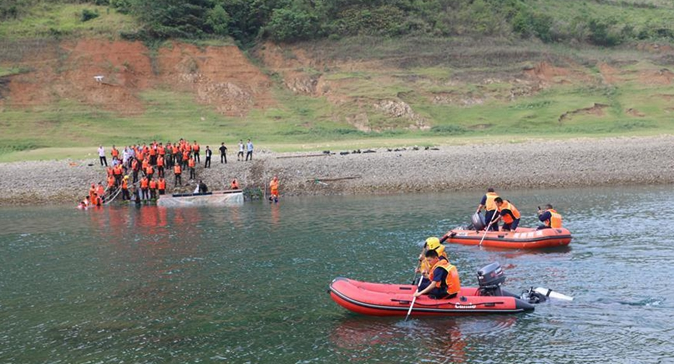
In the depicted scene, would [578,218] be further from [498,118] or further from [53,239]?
[498,118]

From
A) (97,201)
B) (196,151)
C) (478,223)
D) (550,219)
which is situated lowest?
(478,223)

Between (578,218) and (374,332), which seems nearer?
(374,332)

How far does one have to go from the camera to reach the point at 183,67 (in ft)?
211

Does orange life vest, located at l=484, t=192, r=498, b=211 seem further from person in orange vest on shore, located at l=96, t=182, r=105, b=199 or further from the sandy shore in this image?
person in orange vest on shore, located at l=96, t=182, r=105, b=199

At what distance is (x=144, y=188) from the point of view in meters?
41.5

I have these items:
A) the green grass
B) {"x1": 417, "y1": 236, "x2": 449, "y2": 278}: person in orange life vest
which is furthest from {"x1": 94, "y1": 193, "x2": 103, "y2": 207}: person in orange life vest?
the green grass

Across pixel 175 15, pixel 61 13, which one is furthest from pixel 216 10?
pixel 61 13

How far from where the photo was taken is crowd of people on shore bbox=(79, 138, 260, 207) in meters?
41.6

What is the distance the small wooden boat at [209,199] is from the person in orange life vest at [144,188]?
105 inches

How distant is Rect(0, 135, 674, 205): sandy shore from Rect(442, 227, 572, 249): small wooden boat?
15.5 meters

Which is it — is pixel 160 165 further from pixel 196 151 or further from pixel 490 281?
pixel 490 281

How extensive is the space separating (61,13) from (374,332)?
63634mm

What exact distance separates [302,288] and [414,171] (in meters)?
23.6

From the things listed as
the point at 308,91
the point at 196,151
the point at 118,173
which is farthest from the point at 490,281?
the point at 308,91
